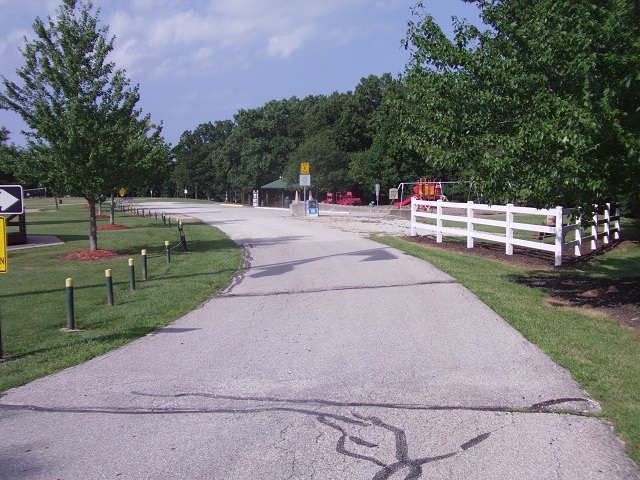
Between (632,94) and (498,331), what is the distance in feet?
Answer: 13.5

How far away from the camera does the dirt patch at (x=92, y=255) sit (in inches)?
741

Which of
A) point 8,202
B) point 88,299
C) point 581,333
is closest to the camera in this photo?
point 581,333

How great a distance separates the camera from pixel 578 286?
39.1 ft

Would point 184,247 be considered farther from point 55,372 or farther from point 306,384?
point 306,384

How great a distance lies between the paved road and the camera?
4.27 m

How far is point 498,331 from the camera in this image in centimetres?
826

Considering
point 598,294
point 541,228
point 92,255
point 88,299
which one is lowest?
point 88,299

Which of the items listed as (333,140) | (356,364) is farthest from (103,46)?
(333,140)

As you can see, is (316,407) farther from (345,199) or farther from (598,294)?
(345,199)

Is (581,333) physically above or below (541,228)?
below

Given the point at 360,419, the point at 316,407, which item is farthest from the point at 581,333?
the point at 316,407

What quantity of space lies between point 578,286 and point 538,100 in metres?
5.30

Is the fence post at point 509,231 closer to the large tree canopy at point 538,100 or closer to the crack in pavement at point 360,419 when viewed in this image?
the large tree canopy at point 538,100

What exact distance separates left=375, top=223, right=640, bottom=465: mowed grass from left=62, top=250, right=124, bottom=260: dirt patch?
11.2m
